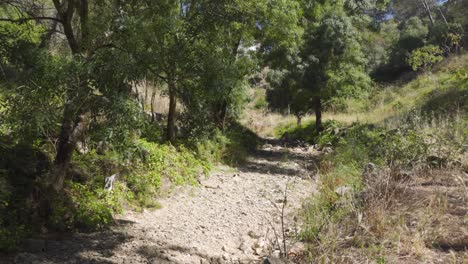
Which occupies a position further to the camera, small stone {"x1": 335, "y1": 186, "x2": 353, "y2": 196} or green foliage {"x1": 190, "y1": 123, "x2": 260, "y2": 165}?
green foliage {"x1": 190, "y1": 123, "x2": 260, "y2": 165}

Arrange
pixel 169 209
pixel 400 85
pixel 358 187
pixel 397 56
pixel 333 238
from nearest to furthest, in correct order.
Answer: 1. pixel 333 238
2. pixel 358 187
3. pixel 169 209
4. pixel 400 85
5. pixel 397 56

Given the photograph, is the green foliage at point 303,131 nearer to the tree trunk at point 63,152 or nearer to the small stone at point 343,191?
the small stone at point 343,191

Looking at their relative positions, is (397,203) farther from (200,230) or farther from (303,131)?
(303,131)

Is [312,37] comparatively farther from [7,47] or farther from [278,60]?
[7,47]

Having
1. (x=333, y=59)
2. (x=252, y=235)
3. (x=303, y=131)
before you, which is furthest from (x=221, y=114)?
(x=252, y=235)

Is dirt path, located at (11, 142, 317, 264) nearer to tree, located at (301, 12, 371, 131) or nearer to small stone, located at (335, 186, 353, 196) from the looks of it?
small stone, located at (335, 186, 353, 196)

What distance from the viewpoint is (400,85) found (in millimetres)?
23953

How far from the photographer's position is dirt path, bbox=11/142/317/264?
4223mm

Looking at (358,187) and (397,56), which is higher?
(397,56)

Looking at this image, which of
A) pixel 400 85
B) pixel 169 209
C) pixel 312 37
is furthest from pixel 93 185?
pixel 400 85

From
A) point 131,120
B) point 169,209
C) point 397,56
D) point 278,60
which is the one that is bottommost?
point 169,209

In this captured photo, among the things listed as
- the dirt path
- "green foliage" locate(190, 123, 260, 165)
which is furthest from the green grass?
"green foliage" locate(190, 123, 260, 165)

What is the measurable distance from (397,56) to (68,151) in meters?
26.9

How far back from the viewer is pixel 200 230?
5.38 metres
